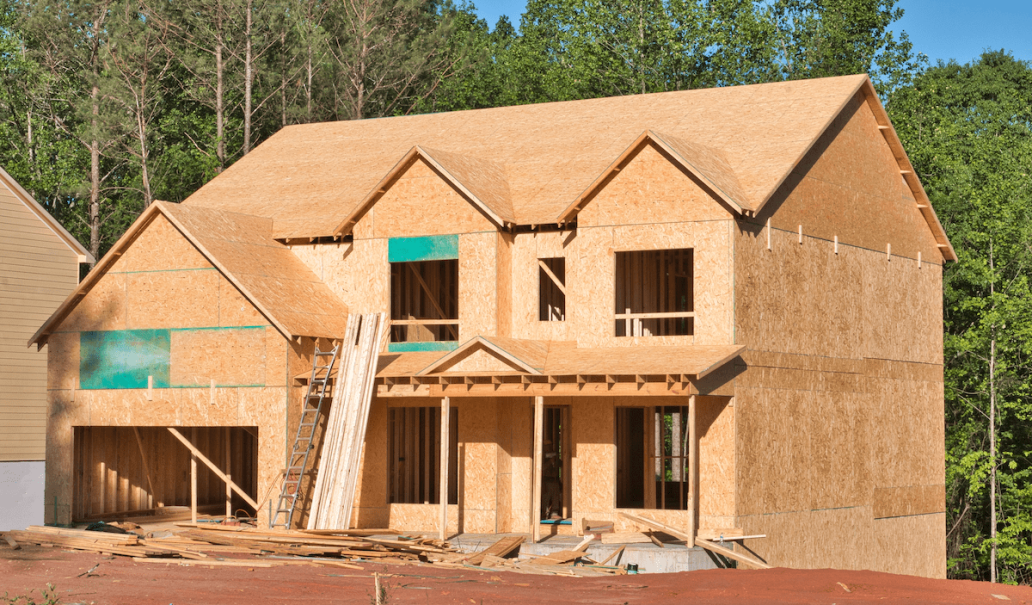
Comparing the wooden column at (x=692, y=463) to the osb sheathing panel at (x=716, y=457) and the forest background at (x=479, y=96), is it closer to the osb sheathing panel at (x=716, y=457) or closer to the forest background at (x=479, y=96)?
the osb sheathing panel at (x=716, y=457)

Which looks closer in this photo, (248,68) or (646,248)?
(646,248)

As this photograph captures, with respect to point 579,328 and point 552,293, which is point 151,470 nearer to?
point 552,293

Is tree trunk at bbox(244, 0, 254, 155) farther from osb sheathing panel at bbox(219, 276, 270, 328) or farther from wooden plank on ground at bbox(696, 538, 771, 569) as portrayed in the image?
wooden plank on ground at bbox(696, 538, 771, 569)

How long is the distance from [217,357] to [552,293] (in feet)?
22.7

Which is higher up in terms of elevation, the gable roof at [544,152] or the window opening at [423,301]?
the gable roof at [544,152]

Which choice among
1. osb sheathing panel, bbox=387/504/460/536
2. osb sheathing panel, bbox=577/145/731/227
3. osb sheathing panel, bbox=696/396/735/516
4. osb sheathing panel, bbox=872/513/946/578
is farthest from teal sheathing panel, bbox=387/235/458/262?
osb sheathing panel, bbox=872/513/946/578

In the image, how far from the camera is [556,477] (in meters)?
26.0

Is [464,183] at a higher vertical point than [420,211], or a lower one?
higher

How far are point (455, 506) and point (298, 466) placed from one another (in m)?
3.15

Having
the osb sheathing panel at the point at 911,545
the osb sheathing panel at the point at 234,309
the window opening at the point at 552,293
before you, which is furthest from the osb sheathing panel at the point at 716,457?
the osb sheathing panel at the point at 234,309

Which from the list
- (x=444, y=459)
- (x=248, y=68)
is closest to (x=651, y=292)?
(x=444, y=459)

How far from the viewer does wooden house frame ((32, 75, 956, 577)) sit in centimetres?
2242

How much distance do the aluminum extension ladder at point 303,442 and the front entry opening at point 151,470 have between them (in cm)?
337

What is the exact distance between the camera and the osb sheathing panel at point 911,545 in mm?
25734
